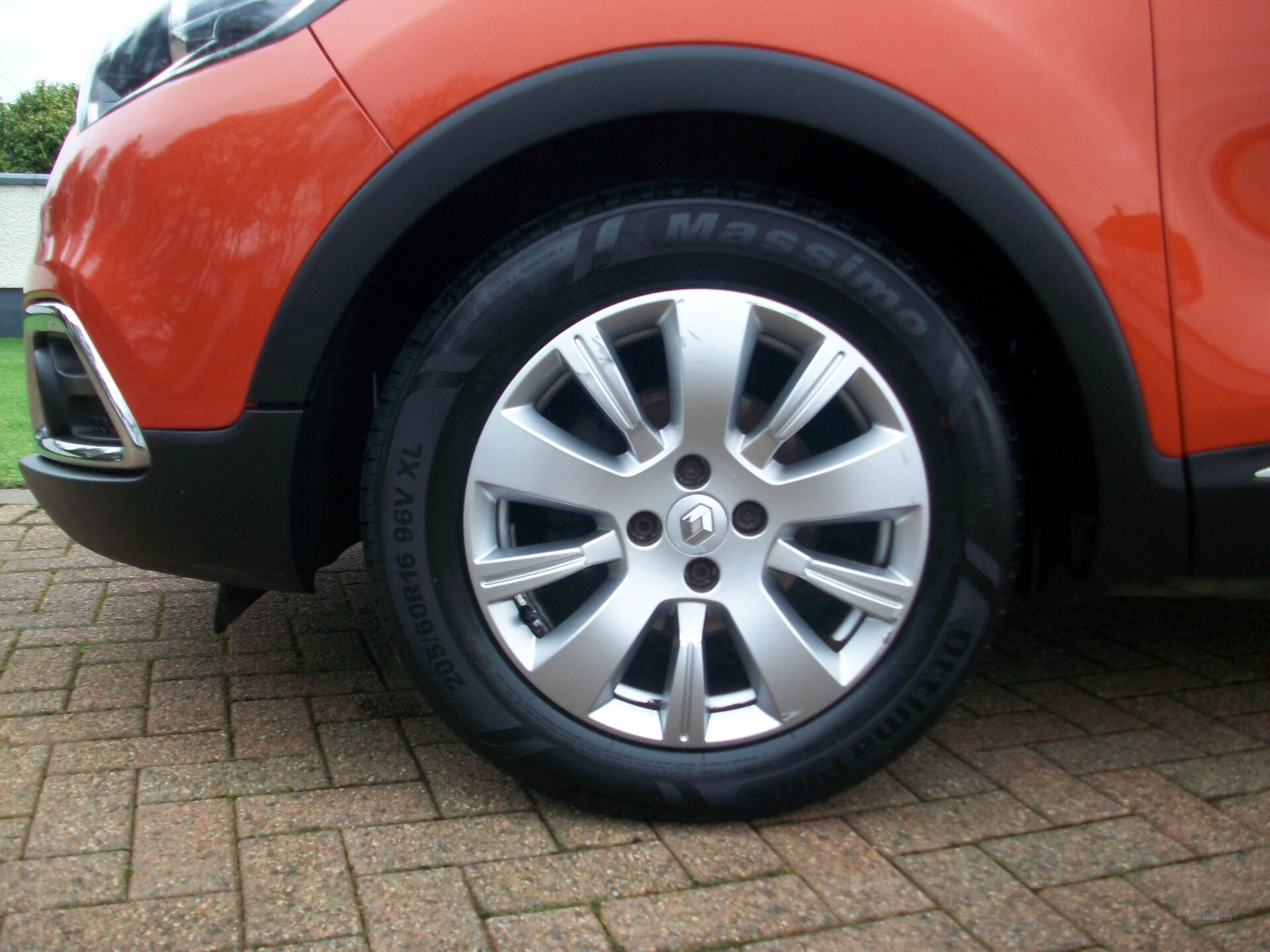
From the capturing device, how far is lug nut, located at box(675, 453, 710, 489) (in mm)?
1666

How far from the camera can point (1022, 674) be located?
93.3 inches

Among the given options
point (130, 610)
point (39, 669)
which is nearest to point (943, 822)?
point (39, 669)

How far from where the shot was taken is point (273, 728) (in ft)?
6.70

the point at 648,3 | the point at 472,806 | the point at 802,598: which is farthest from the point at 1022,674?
the point at 648,3

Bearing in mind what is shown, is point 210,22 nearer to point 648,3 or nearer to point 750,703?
point 648,3

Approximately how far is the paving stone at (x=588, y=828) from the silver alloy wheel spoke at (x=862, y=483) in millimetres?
532

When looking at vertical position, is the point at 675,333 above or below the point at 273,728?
above

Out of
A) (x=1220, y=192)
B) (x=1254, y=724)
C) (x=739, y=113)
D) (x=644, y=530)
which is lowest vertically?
(x=1254, y=724)

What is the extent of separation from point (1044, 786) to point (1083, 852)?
8.2 inches

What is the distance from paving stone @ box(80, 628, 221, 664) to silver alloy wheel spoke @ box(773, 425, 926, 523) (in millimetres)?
1378

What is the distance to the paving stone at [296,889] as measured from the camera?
4.80 ft

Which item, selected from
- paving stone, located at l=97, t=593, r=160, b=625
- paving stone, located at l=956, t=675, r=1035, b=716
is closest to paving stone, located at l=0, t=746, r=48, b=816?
paving stone, located at l=97, t=593, r=160, b=625

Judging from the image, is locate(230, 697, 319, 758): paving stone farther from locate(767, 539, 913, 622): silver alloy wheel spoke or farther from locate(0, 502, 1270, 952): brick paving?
locate(767, 539, 913, 622): silver alloy wheel spoke

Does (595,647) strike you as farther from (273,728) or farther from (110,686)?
(110,686)
